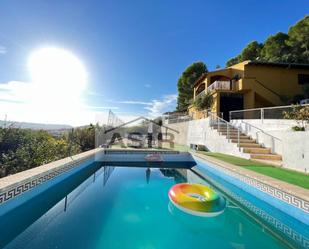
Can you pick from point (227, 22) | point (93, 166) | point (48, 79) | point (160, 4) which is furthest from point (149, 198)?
point (227, 22)

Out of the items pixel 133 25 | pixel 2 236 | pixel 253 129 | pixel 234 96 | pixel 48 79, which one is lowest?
pixel 2 236

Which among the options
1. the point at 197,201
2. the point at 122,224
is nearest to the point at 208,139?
the point at 197,201

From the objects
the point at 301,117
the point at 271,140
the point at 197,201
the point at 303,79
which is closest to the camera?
the point at 197,201

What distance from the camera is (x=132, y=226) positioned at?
3.95 metres

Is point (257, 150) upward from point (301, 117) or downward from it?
downward

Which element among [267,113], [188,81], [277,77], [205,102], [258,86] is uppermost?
[188,81]

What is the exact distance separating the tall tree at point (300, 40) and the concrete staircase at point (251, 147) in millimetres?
14772

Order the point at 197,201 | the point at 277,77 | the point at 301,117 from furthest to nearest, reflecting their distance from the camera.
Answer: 1. the point at 277,77
2. the point at 301,117
3. the point at 197,201

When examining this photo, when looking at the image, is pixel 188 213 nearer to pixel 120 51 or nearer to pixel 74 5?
pixel 74 5

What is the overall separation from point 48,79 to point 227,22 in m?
10.1

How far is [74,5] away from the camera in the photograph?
7.89 meters

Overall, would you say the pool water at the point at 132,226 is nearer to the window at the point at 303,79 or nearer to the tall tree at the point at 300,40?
the window at the point at 303,79

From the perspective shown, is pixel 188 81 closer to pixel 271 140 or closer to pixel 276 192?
pixel 271 140

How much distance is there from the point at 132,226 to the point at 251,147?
749cm
